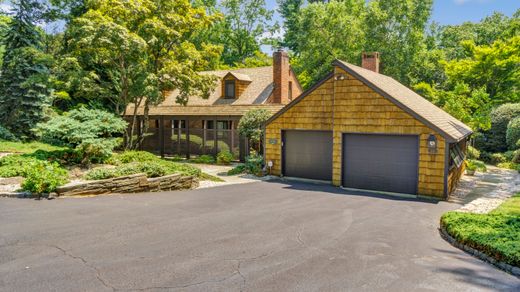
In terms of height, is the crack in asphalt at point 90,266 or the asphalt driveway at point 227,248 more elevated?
the crack in asphalt at point 90,266

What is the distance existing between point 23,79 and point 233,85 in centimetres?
1379

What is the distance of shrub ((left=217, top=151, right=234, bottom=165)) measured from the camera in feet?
72.2

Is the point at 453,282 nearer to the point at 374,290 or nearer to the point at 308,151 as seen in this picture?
the point at 374,290

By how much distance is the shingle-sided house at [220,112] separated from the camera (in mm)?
23453

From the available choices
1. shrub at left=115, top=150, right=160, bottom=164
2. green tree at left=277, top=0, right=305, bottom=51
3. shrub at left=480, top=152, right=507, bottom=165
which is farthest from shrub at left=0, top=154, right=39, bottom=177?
green tree at left=277, top=0, right=305, bottom=51

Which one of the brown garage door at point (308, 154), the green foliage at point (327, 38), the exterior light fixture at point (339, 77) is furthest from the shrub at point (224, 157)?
the green foliage at point (327, 38)

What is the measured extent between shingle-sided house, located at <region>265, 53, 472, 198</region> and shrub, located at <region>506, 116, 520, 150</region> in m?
12.2

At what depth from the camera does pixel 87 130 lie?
49.9ft

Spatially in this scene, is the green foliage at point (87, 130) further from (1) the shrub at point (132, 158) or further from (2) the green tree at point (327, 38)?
(2) the green tree at point (327, 38)

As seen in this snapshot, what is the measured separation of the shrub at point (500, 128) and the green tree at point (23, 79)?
30178mm

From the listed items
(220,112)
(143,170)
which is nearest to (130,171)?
(143,170)

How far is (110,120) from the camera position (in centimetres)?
1655

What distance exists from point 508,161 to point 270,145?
1694 centimetres

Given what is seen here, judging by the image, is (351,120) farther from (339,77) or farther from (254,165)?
(254,165)
